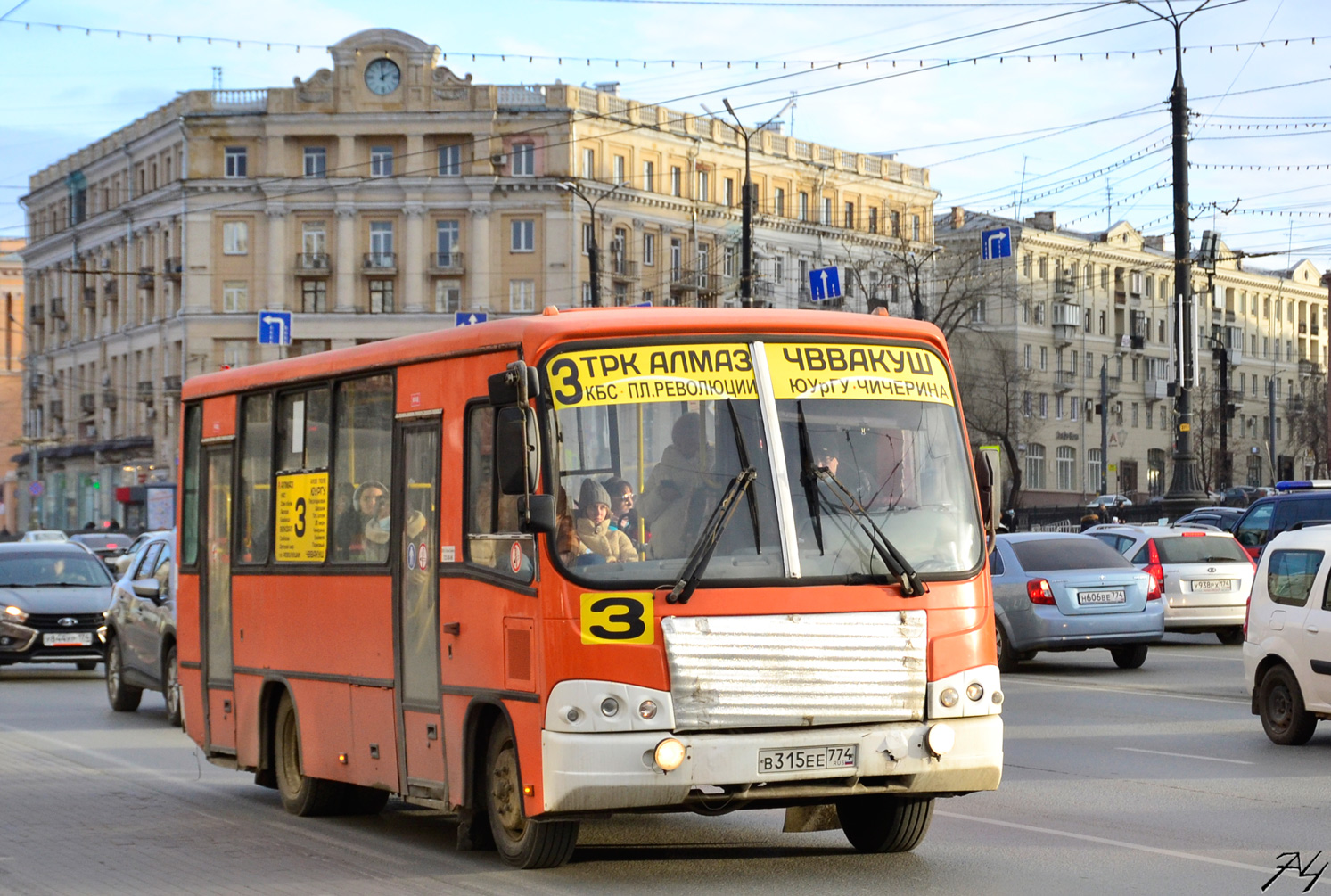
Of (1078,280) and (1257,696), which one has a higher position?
(1078,280)

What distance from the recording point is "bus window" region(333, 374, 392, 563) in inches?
404

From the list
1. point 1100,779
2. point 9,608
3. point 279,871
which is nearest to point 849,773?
point 279,871

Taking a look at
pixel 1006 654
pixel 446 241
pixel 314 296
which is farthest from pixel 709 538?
pixel 314 296

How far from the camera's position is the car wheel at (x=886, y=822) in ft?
31.0

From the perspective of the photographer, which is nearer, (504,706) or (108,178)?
(504,706)

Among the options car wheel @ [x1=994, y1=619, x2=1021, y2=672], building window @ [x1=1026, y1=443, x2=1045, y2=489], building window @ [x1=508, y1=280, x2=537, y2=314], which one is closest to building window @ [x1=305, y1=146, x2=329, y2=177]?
building window @ [x1=508, y1=280, x2=537, y2=314]

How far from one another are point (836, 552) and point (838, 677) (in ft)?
1.79

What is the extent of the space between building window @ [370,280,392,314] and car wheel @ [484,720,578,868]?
78.9m

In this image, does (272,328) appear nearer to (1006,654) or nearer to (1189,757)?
(1006,654)

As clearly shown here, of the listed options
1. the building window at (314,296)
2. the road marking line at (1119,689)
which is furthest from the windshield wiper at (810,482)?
the building window at (314,296)

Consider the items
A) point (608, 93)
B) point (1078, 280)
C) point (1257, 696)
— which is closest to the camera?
point (1257, 696)

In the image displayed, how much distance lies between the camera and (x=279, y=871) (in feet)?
30.5

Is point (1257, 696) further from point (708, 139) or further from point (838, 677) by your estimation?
point (708, 139)

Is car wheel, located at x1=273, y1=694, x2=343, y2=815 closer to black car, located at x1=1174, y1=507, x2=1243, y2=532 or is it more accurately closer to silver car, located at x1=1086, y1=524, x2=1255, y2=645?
silver car, located at x1=1086, y1=524, x2=1255, y2=645
